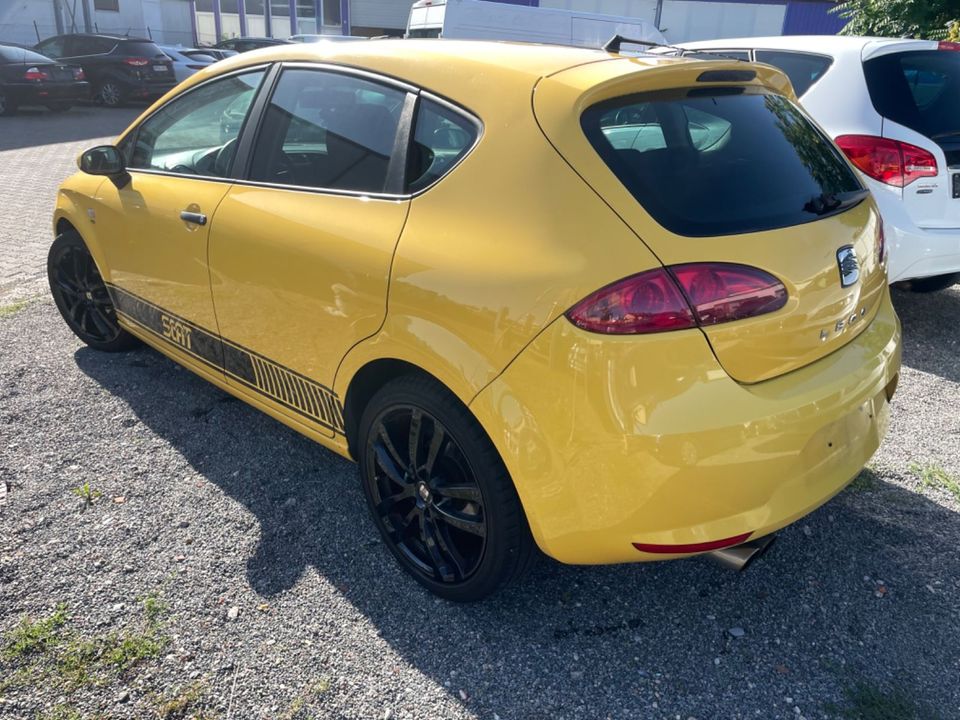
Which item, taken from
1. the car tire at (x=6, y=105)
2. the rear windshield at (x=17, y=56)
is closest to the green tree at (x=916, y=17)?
the rear windshield at (x=17, y=56)

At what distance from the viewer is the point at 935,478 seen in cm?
323

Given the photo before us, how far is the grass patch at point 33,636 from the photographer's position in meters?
2.33

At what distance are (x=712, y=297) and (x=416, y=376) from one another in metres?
0.93

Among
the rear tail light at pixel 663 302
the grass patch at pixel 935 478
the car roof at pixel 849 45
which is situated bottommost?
the grass patch at pixel 935 478

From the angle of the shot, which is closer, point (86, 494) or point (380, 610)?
point (380, 610)

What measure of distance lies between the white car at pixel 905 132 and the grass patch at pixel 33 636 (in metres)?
3.79

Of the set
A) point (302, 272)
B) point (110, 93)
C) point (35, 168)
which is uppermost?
point (302, 272)

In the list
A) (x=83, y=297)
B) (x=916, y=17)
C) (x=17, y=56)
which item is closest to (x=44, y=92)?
(x=17, y=56)

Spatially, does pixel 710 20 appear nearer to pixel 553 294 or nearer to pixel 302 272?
pixel 302 272

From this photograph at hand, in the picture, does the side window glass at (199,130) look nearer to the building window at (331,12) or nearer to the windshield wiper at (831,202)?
the windshield wiper at (831,202)

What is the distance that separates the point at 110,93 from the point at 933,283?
17.4 meters

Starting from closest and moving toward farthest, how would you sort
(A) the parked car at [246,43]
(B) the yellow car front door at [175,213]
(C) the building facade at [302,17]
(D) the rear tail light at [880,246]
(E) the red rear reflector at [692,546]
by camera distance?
1. (E) the red rear reflector at [692,546]
2. (D) the rear tail light at [880,246]
3. (B) the yellow car front door at [175,213]
4. (A) the parked car at [246,43]
5. (C) the building facade at [302,17]

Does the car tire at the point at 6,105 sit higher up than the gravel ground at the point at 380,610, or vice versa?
the gravel ground at the point at 380,610

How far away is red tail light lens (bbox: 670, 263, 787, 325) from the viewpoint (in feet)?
6.36
